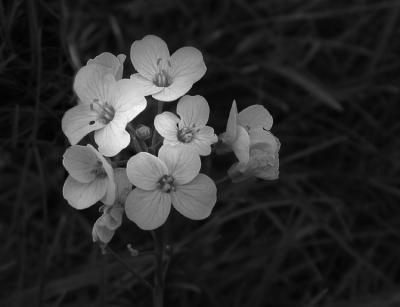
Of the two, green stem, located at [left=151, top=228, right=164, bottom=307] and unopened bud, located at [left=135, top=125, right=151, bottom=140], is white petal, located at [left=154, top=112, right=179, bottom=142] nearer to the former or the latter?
unopened bud, located at [left=135, top=125, right=151, bottom=140]

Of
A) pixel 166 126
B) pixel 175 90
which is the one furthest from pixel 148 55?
pixel 166 126

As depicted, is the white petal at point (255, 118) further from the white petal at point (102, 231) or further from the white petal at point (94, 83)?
the white petal at point (102, 231)

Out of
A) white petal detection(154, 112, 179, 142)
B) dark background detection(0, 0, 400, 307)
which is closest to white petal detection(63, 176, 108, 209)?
white petal detection(154, 112, 179, 142)

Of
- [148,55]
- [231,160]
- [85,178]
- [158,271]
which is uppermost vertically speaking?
[148,55]

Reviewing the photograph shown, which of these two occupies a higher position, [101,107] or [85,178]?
[101,107]

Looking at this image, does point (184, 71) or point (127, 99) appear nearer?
point (127, 99)

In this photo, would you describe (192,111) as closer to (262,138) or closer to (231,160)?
(262,138)

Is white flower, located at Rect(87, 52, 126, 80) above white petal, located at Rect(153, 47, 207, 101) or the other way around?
above
